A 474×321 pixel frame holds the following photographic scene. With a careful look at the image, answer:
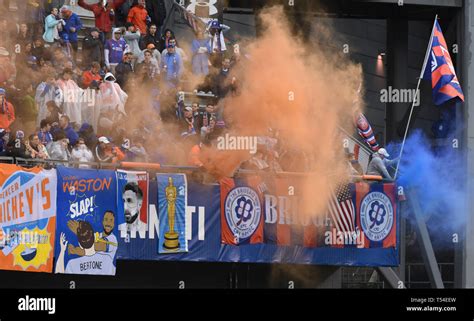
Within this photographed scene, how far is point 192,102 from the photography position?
→ 26016 millimetres

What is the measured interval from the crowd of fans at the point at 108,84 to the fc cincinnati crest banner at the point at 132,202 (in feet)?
2.10

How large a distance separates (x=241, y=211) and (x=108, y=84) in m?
3.61

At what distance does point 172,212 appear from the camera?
76.1 ft

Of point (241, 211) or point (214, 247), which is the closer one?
point (214, 247)

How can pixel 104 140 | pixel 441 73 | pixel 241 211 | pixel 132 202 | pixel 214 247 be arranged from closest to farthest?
1. pixel 132 202
2. pixel 104 140
3. pixel 214 247
4. pixel 241 211
5. pixel 441 73

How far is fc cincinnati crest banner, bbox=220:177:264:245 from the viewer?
23.7 meters

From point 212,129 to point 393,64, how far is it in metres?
6.80

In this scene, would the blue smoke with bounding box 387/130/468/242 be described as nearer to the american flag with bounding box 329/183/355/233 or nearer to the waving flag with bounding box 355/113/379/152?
the waving flag with bounding box 355/113/379/152

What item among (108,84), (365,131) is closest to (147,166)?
(108,84)

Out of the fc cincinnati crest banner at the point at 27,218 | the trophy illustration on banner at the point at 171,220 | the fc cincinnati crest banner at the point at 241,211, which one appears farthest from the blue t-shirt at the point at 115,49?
the fc cincinnati crest banner at the point at 27,218

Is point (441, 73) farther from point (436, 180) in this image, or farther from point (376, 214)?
point (376, 214)
